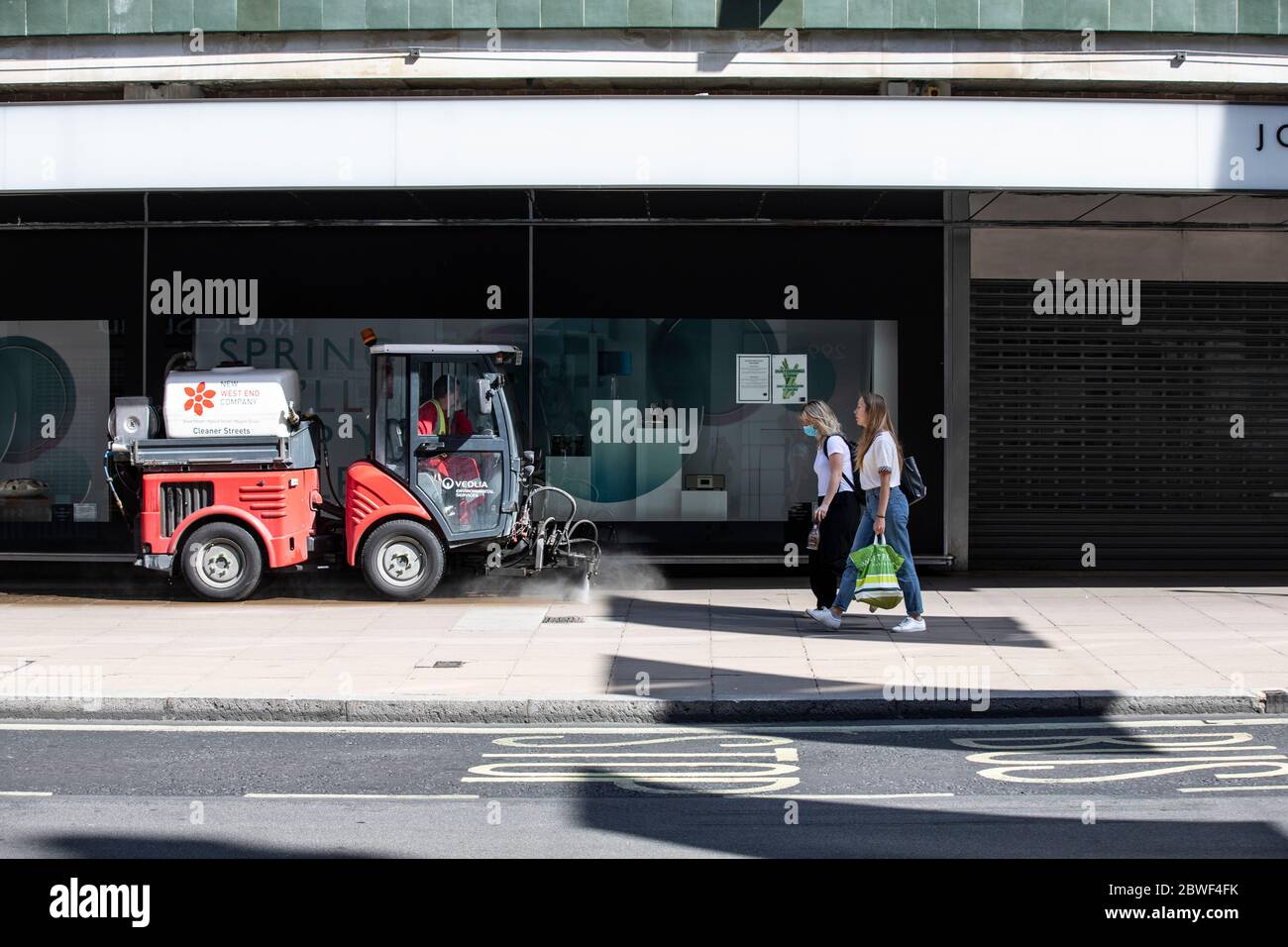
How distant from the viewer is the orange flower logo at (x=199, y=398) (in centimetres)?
1171

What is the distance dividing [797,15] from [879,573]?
6.68 meters

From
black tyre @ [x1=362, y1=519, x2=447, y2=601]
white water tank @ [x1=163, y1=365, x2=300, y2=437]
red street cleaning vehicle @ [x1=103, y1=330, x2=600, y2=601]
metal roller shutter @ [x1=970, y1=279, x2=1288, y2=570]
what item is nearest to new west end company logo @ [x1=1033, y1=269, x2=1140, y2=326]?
metal roller shutter @ [x1=970, y1=279, x2=1288, y2=570]

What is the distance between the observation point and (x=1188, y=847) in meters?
5.30

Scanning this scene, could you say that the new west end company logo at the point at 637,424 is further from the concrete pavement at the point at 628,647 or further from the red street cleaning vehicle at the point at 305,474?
the red street cleaning vehicle at the point at 305,474

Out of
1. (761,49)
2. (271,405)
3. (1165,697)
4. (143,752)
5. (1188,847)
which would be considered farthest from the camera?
(761,49)

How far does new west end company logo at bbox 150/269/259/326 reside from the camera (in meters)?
14.1

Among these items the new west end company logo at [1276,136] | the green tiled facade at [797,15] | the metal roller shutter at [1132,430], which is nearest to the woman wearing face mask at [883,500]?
the new west end company logo at [1276,136]

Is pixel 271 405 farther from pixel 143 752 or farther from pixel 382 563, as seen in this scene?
pixel 143 752

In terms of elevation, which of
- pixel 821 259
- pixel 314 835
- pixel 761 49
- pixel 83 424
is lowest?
pixel 314 835

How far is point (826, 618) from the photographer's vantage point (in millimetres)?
10594

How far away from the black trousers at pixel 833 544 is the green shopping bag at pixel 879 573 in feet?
1.86

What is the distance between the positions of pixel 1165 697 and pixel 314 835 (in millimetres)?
5036
